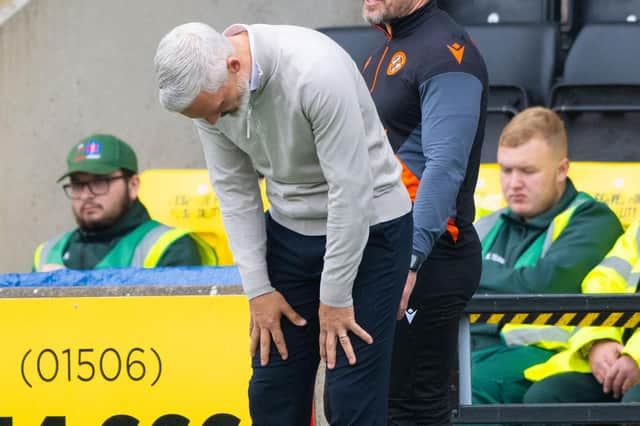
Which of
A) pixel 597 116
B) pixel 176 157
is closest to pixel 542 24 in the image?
pixel 597 116

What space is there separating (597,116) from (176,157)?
2.30 metres

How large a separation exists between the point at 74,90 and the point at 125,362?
356cm

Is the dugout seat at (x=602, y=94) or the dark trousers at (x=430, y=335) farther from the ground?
the dugout seat at (x=602, y=94)

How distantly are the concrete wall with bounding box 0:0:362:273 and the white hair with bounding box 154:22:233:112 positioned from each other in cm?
442

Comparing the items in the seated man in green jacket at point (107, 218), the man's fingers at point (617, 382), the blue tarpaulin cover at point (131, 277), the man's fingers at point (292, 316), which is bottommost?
the man's fingers at point (617, 382)

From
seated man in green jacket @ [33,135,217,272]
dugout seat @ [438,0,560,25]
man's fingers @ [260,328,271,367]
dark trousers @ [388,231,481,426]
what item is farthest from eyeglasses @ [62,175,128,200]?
man's fingers @ [260,328,271,367]

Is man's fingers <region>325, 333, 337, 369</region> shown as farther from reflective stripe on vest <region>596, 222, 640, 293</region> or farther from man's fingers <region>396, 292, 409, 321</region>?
reflective stripe on vest <region>596, 222, 640, 293</region>

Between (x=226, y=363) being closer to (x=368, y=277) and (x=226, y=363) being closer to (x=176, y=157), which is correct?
(x=368, y=277)

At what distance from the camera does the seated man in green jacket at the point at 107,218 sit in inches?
193

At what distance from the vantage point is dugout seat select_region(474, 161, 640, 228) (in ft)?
15.8

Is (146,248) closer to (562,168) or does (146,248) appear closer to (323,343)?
(562,168)

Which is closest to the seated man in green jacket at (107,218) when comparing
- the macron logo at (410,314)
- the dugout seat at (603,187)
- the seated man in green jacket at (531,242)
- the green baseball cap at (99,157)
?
the green baseball cap at (99,157)

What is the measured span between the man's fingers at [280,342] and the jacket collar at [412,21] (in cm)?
79

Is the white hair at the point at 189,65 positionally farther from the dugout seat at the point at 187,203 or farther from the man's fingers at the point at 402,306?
the dugout seat at the point at 187,203
